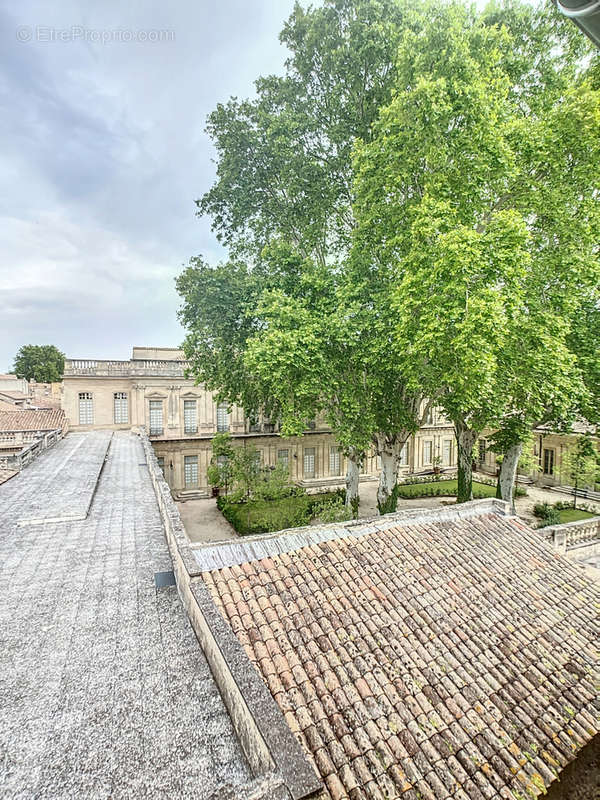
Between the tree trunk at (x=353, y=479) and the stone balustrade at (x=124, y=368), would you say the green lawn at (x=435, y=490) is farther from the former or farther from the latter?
the stone balustrade at (x=124, y=368)

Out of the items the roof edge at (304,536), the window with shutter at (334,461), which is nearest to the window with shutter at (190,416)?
the window with shutter at (334,461)

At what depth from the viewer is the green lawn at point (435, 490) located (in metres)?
25.3

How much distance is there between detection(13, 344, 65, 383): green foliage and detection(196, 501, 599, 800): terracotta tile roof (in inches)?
2438

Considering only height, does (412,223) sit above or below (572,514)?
above

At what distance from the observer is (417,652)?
5.35 metres

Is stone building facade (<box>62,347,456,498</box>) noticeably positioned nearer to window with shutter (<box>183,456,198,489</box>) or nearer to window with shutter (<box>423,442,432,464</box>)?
window with shutter (<box>183,456,198,489</box>)

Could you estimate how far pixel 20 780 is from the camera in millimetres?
2943

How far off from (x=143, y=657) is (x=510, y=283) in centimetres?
1223

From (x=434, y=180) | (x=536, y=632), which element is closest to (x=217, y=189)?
(x=434, y=180)

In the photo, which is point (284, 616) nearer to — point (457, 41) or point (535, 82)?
point (457, 41)

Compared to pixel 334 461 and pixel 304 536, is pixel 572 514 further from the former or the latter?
pixel 304 536

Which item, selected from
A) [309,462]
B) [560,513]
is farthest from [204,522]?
[560,513]

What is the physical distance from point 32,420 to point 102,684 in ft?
80.9

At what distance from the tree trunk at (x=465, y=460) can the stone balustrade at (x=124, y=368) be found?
17.4 metres
